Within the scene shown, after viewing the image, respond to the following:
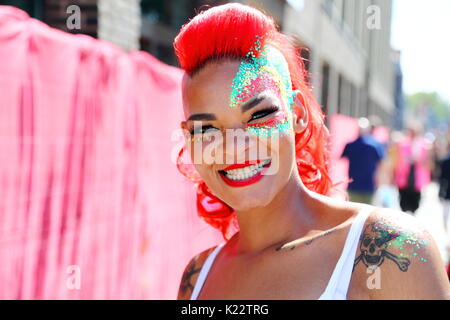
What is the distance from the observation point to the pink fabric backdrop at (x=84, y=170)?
90.7 inches

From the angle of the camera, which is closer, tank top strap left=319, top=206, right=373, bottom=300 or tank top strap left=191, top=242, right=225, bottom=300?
tank top strap left=319, top=206, right=373, bottom=300

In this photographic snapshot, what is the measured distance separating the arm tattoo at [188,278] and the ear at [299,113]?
2.15 feet

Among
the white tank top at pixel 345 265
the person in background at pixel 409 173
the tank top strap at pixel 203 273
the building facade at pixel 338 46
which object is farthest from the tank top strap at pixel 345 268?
the person in background at pixel 409 173

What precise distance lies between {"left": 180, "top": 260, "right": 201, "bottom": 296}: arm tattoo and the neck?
33 centimetres

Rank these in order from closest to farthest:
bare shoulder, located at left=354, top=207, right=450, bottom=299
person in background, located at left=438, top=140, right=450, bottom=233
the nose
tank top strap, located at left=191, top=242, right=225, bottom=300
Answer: bare shoulder, located at left=354, top=207, right=450, bottom=299 < the nose < tank top strap, located at left=191, top=242, right=225, bottom=300 < person in background, located at left=438, top=140, right=450, bottom=233

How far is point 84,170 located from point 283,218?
1687 mm

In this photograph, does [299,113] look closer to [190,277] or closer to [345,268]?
[345,268]

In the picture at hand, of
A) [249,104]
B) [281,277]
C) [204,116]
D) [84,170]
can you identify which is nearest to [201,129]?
[204,116]

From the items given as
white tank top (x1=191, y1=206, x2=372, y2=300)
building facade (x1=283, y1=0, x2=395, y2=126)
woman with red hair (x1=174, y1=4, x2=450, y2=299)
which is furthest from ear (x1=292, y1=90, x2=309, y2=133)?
building facade (x1=283, y1=0, x2=395, y2=126)

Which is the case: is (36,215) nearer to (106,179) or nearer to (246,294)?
(106,179)

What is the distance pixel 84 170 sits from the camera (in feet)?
9.39

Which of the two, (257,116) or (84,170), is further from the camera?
(84,170)

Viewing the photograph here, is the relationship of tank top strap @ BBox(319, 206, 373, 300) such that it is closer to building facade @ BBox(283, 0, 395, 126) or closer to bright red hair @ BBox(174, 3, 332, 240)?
bright red hair @ BBox(174, 3, 332, 240)

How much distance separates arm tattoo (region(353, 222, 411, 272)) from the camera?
119 centimetres
